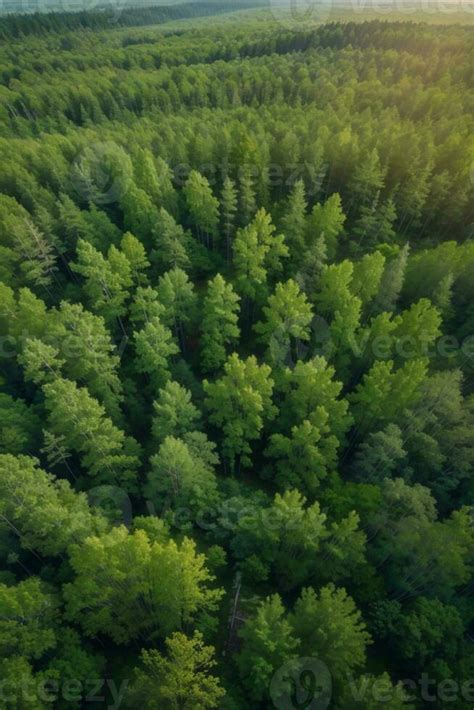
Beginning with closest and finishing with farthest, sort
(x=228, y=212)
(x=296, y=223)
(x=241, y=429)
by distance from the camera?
(x=241, y=429), (x=296, y=223), (x=228, y=212)

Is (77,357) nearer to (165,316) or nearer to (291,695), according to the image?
(165,316)

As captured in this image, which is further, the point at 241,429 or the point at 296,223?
the point at 296,223

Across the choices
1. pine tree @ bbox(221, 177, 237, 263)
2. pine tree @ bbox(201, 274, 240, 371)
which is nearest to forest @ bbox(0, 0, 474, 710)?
pine tree @ bbox(201, 274, 240, 371)

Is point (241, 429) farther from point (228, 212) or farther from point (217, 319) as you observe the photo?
point (228, 212)

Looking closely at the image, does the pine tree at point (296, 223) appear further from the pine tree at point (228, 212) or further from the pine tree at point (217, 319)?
the pine tree at point (217, 319)

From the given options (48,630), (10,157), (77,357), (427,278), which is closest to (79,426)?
(77,357)

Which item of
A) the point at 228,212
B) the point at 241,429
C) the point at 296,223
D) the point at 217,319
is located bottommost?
the point at 241,429

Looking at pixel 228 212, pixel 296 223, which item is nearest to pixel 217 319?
pixel 296 223

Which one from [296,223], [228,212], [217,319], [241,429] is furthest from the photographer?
[228,212]

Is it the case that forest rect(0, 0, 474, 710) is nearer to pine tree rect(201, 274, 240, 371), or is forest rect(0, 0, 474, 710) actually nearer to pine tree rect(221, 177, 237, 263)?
pine tree rect(201, 274, 240, 371)

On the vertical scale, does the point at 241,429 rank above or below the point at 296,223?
below
